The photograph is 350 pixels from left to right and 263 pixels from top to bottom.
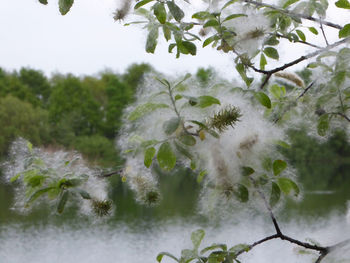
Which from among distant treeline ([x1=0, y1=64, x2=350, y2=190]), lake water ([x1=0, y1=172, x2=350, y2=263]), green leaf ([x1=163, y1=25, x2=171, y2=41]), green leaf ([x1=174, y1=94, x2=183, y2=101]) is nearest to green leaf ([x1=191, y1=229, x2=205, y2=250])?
green leaf ([x1=174, y1=94, x2=183, y2=101])

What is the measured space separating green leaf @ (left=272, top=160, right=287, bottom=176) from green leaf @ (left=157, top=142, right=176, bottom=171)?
253mm

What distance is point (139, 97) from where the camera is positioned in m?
1.01

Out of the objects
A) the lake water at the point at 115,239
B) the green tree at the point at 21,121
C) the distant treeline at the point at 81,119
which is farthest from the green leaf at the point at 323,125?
the green tree at the point at 21,121

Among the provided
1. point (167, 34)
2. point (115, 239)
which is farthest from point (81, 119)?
point (167, 34)

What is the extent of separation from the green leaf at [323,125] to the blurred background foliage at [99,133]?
53.1ft

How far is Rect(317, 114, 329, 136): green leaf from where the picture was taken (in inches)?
44.3

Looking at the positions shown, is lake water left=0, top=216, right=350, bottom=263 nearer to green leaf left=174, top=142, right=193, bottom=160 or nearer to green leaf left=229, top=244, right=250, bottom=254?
green leaf left=229, top=244, right=250, bottom=254

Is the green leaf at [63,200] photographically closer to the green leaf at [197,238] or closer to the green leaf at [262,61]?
the green leaf at [197,238]

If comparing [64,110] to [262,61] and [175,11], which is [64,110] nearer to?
[262,61]

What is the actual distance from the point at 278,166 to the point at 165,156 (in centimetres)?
28

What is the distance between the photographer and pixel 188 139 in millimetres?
851

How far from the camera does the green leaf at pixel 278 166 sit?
963mm

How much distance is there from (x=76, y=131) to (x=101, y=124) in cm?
222

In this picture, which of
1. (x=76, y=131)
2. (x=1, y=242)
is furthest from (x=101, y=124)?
(x=1, y=242)
